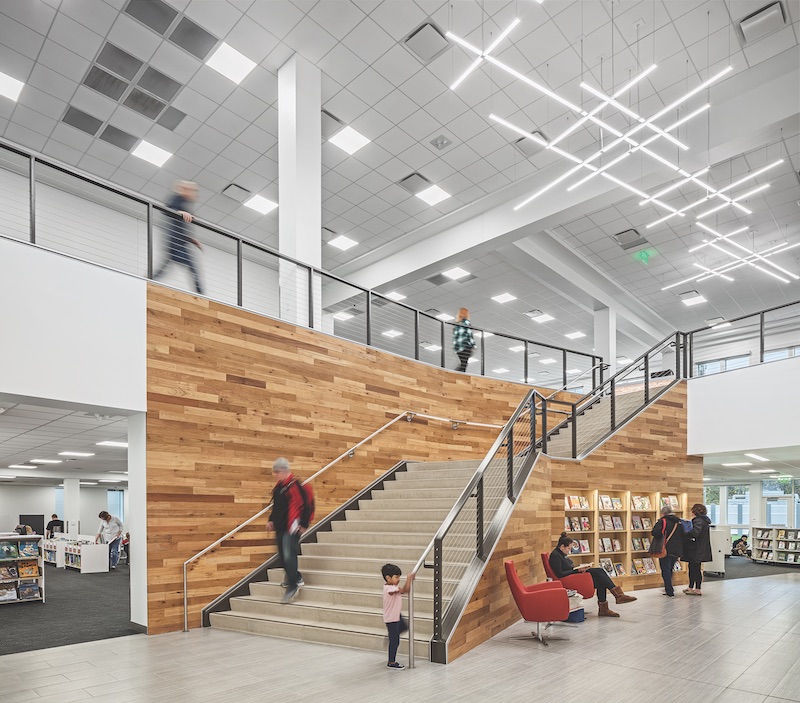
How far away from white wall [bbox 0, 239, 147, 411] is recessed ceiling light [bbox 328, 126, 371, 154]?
5065 mm

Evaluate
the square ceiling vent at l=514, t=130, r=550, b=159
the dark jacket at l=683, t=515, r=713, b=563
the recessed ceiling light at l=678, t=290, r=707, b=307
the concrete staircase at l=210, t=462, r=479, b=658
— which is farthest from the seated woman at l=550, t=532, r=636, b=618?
the recessed ceiling light at l=678, t=290, r=707, b=307

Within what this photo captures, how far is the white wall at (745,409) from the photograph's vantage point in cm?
1055

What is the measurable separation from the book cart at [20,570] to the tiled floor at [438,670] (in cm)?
441

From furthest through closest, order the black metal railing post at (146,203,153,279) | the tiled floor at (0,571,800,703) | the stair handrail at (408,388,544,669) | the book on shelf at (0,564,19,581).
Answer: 1. the book on shelf at (0,564,19,581)
2. the black metal railing post at (146,203,153,279)
3. the stair handrail at (408,388,544,669)
4. the tiled floor at (0,571,800,703)

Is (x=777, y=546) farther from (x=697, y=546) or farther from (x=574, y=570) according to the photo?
(x=574, y=570)

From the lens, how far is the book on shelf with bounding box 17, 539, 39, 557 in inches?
391

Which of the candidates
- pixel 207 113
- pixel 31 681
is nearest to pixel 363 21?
pixel 207 113

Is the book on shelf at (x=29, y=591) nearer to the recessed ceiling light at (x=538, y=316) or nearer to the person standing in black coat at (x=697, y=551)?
the person standing in black coat at (x=697, y=551)

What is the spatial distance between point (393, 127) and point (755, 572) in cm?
1351

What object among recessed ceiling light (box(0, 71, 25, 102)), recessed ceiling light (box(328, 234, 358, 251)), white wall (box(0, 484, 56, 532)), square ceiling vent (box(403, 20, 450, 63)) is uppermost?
square ceiling vent (box(403, 20, 450, 63))

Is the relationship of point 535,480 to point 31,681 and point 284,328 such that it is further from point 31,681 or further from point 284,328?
point 31,681

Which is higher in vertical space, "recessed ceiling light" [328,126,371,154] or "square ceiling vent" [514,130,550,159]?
"recessed ceiling light" [328,126,371,154]

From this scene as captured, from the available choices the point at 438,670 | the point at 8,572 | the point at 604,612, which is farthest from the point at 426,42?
the point at 8,572

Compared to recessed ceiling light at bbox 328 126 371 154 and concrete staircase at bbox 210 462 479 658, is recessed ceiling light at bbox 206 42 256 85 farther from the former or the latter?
concrete staircase at bbox 210 462 479 658
